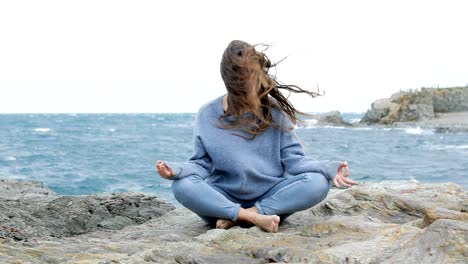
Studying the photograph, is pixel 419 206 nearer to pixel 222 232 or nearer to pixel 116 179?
pixel 222 232

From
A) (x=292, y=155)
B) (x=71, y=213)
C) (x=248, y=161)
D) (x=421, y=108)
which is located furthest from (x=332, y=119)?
(x=248, y=161)

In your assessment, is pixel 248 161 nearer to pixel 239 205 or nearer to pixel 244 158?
pixel 244 158

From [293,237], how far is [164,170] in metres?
0.88

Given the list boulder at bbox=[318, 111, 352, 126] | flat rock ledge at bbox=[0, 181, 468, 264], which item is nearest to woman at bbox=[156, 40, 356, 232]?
flat rock ledge at bbox=[0, 181, 468, 264]

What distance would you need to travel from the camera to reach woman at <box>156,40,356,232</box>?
12.2ft

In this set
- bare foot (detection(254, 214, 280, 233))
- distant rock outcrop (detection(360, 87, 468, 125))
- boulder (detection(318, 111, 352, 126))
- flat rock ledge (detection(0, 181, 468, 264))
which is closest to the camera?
flat rock ledge (detection(0, 181, 468, 264))

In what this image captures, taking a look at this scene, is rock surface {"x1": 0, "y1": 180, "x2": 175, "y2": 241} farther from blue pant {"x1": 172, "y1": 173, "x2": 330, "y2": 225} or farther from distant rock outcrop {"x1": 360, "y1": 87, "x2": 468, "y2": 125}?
distant rock outcrop {"x1": 360, "y1": 87, "x2": 468, "y2": 125}

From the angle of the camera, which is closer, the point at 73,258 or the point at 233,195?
the point at 73,258

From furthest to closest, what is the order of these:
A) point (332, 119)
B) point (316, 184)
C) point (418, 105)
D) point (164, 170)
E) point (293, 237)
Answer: point (332, 119), point (418, 105), point (316, 184), point (164, 170), point (293, 237)

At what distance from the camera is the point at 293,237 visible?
127 inches

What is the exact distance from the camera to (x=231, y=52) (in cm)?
373

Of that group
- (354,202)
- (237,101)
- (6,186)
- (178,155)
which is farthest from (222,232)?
(178,155)

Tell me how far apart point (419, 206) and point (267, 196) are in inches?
41.2

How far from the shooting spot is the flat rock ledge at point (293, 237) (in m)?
2.49
